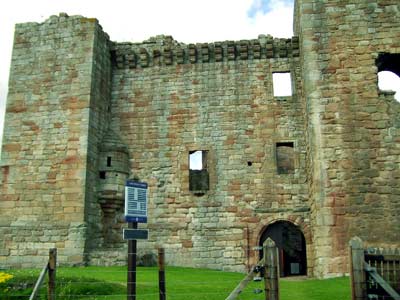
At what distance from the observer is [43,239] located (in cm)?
1527

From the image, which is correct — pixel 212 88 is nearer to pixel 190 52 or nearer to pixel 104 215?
pixel 190 52

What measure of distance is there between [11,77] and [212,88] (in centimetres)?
695

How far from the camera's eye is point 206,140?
16.9m

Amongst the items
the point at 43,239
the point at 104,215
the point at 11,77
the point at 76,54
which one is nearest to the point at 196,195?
the point at 104,215

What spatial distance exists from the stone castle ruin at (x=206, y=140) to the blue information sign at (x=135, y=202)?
7638 mm

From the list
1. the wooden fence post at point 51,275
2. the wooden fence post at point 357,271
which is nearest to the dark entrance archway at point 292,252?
the wooden fence post at point 357,271

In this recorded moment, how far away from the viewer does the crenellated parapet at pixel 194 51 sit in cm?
1723

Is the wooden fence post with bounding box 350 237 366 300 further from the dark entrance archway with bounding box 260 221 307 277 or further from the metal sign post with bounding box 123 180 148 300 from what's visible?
the dark entrance archway with bounding box 260 221 307 277

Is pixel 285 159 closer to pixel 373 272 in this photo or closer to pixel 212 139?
pixel 212 139

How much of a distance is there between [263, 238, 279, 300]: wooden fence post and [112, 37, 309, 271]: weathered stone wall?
28.8 feet

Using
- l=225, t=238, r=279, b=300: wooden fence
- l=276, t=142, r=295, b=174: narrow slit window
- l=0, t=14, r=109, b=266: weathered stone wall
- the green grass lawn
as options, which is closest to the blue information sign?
l=225, t=238, r=279, b=300: wooden fence

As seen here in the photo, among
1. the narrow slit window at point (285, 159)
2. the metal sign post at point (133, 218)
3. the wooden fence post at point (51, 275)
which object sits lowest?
the wooden fence post at point (51, 275)

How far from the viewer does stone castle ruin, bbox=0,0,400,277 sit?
14.1 metres

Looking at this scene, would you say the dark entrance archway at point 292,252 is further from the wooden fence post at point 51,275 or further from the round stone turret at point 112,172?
the wooden fence post at point 51,275
